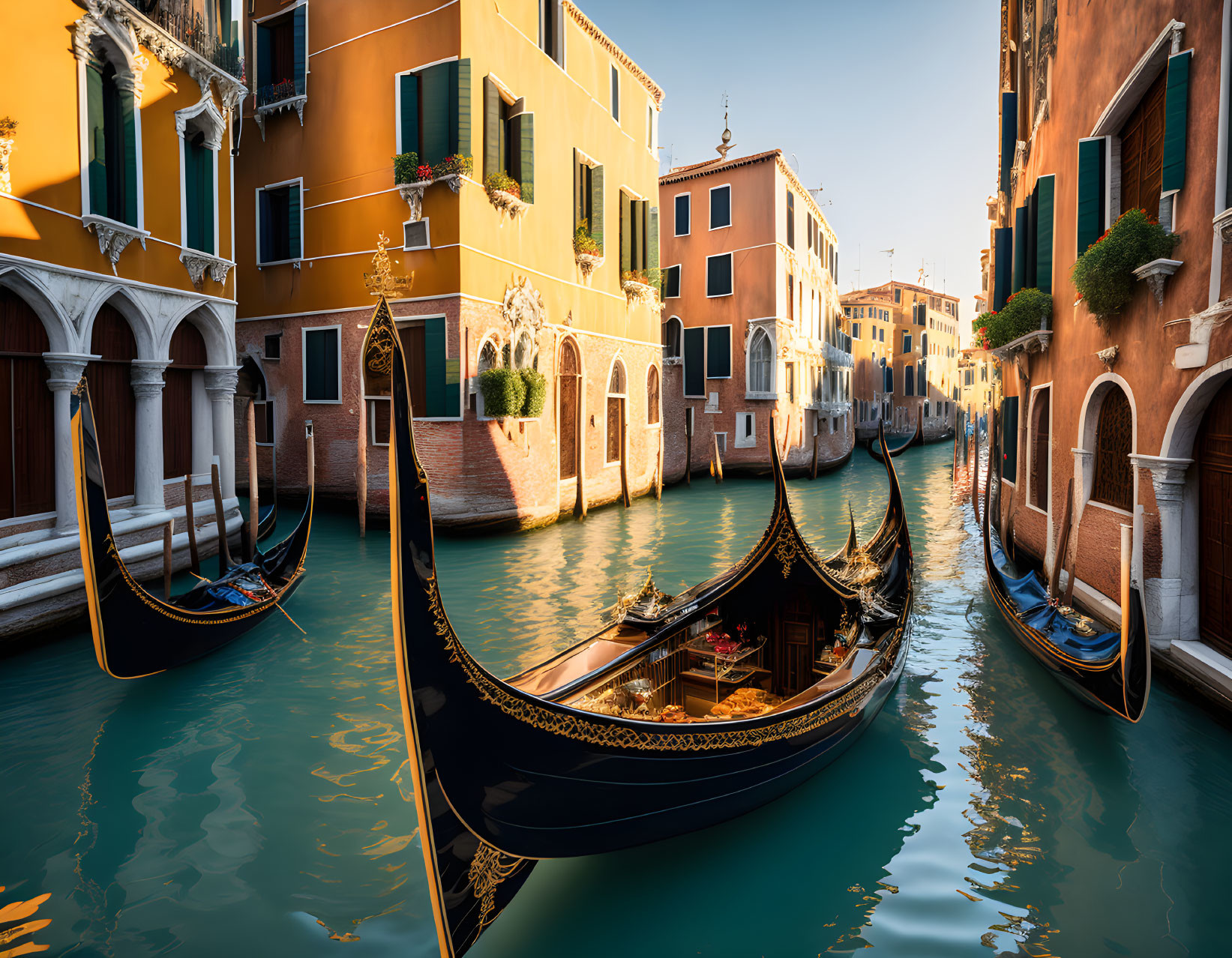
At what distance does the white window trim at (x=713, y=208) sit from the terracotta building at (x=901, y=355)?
11.4 metres

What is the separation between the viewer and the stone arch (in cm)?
537

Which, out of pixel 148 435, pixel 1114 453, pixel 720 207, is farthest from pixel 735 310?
pixel 148 435

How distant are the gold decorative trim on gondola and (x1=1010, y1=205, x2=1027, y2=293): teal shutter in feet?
20.2

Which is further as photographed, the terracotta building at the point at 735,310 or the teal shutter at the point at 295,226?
the terracotta building at the point at 735,310

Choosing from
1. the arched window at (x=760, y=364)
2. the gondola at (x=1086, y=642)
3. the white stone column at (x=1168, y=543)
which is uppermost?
the arched window at (x=760, y=364)

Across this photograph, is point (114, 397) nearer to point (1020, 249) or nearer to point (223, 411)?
point (223, 411)

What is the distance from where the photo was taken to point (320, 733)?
3951mm

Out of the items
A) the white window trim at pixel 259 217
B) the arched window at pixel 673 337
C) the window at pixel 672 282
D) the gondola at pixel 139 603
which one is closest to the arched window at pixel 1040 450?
the gondola at pixel 139 603

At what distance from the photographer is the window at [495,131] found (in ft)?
28.0

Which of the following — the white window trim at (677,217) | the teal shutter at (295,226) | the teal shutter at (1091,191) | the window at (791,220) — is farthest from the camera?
the white window trim at (677,217)

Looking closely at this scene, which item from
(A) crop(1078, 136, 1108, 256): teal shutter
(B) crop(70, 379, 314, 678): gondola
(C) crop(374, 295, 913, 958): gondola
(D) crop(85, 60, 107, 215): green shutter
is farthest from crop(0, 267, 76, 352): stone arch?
(A) crop(1078, 136, 1108, 256): teal shutter

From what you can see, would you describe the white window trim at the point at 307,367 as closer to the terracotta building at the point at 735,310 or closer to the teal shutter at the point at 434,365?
the teal shutter at the point at 434,365

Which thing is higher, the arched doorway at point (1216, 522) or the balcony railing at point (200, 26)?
the balcony railing at point (200, 26)

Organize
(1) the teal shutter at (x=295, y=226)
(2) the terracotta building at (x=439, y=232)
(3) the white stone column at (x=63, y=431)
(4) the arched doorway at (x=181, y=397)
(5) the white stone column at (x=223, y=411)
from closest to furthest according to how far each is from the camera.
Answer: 1. (3) the white stone column at (x=63, y=431)
2. (4) the arched doorway at (x=181, y=397)
3. (5) the white stone column at (x=223, y=411)
4. (2) the terracotta building at (x=439, y=232)
5. (1) the teal shutter at (x=295, y=226)
